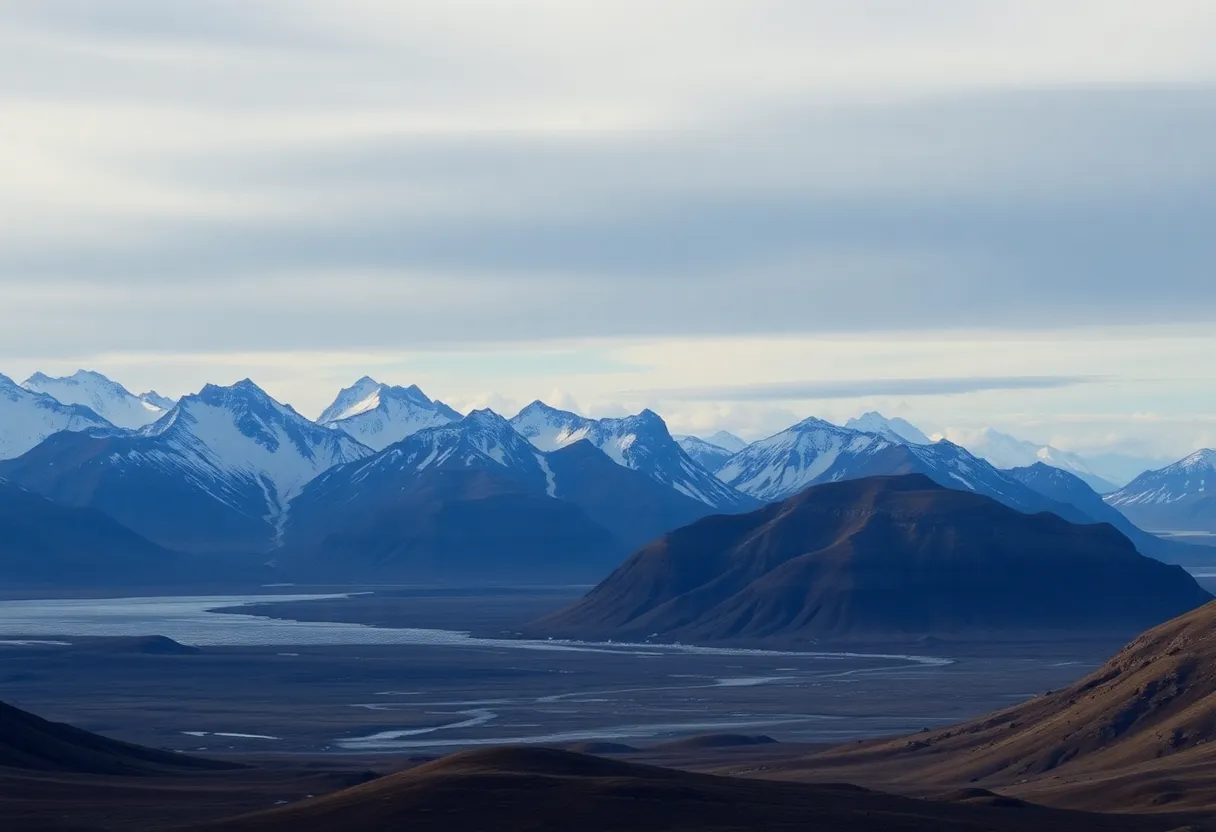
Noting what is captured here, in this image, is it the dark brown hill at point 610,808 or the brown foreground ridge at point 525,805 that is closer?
the dark brown hill at point 610,808

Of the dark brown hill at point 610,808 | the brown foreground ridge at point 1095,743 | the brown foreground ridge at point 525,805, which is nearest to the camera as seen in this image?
the dark brown hill at point 610,808

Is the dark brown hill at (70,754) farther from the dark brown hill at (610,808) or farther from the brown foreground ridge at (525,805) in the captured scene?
the dark brown hill at (610,808)

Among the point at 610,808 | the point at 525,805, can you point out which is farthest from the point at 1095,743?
the point at 525,805

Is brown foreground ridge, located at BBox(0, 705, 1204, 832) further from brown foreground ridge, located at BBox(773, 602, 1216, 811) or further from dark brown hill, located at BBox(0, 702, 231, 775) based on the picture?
brown foreground ridge, located at BBox(773, 602, 1216, 811)

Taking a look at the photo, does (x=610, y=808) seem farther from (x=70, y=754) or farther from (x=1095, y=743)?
(x=1095, y=743)

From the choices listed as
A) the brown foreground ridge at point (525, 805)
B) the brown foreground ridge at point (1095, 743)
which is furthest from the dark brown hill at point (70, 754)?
the brown foreground ridge at point (1095, 743)

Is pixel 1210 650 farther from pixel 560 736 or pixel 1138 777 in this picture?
pixel 560 736
